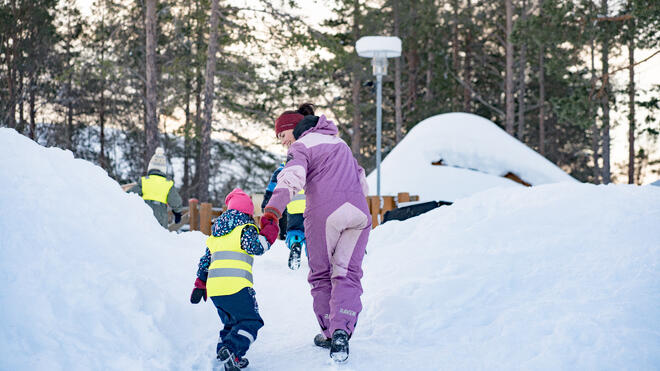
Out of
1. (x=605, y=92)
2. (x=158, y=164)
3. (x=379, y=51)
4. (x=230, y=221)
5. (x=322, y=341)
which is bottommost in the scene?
(x=322, y=341)

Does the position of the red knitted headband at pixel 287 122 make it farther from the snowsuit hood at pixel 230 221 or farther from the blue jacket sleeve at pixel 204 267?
the blue jacket sleeve at pixel 204 267

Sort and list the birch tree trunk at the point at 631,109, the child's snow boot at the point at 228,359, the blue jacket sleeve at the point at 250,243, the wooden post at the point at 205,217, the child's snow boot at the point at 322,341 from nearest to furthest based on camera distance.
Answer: the child's snow boot at the point at 228,359
the blue jacket sleeve at the point at 250,243
the child's snow boot at the point at 322,341
the wooden post at the point at 205,217
the birch tree trunk at the point at 631,109

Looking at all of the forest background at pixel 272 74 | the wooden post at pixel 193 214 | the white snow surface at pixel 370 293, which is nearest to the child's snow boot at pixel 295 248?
the white snow surface at pixel 370 293

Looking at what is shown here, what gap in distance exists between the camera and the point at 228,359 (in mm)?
2898

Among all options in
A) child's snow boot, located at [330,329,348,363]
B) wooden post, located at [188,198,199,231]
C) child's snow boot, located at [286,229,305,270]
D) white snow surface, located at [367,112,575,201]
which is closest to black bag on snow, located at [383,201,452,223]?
child's snow boot, located at [286,229,305,270]

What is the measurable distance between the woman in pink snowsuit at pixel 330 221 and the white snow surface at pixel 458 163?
25.9 feet

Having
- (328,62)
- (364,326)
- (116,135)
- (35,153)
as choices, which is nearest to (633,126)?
(328,62)

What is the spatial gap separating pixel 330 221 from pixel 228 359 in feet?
3.12

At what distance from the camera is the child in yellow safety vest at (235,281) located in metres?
2.94

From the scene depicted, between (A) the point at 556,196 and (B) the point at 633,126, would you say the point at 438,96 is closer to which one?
(B) the point at 633,126

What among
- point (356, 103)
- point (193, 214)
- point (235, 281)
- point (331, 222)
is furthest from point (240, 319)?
point (356, 103)

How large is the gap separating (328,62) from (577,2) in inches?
251

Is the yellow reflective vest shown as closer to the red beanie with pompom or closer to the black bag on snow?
the red beanie with pompom

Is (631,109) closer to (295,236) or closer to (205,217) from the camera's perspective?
(205,217)
